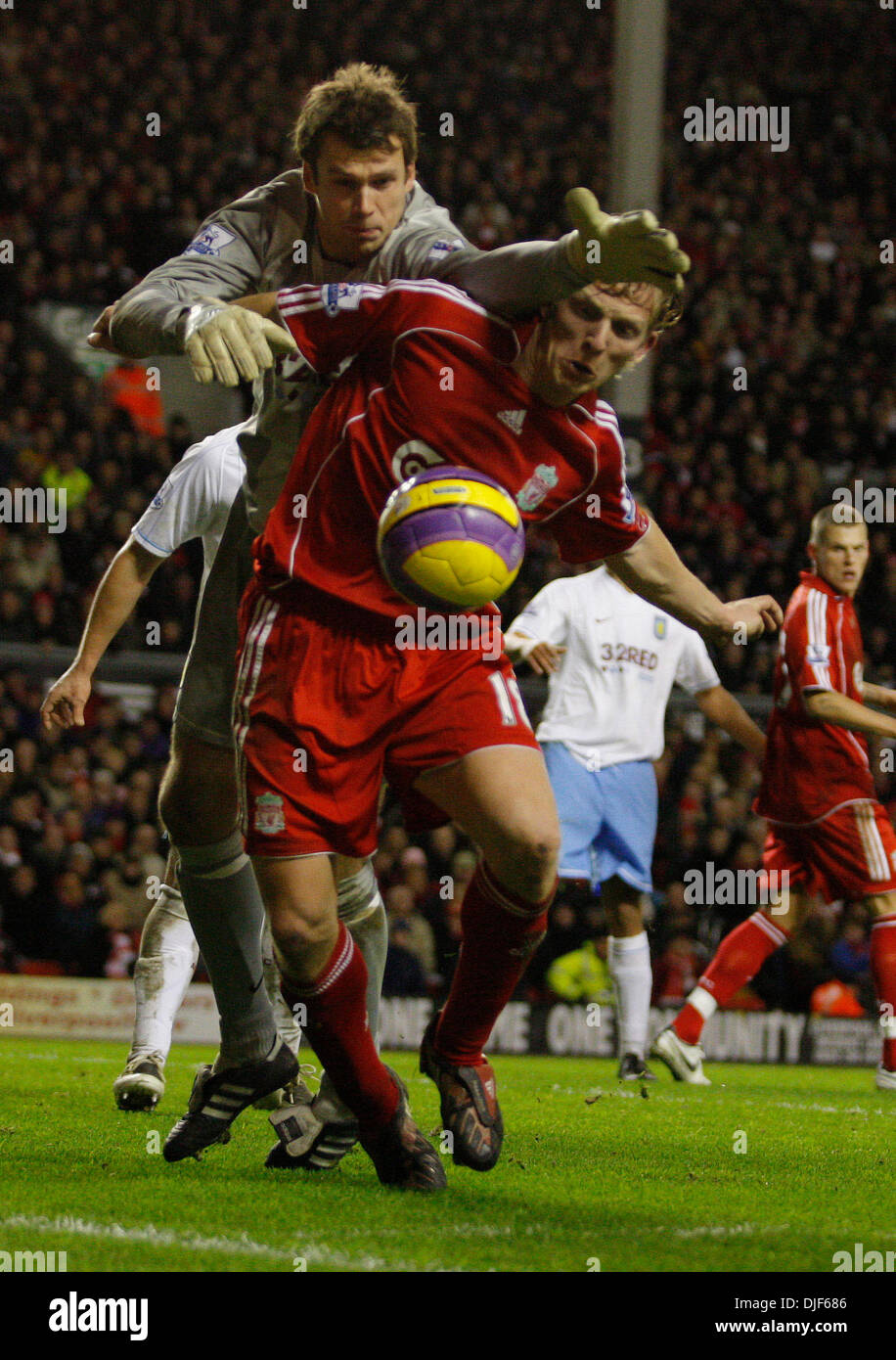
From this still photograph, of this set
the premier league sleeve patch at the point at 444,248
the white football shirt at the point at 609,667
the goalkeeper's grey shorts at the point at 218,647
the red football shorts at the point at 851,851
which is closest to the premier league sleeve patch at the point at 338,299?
the premier league sleeve patch at the point at 444,248

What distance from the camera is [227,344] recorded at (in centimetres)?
318

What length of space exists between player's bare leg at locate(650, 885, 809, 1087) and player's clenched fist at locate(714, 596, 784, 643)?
3.80m

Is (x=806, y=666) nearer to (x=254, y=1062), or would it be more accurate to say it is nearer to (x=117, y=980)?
(x=254, y=1062)

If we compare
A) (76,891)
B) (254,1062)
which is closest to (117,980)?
(76,891)

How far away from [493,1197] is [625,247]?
6.39 ft

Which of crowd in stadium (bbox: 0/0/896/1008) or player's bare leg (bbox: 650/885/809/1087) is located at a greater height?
crowd in stadium (bbox: 0/0/896/1008)

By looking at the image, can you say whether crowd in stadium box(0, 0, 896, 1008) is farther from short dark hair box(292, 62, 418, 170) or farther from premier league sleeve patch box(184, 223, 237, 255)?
short dark hair box(292, 62, 418, 170)

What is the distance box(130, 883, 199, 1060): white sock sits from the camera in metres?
5.50

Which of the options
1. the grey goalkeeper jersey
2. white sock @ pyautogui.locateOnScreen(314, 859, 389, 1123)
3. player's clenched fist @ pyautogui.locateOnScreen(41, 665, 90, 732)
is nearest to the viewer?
the grey goalkeeper jersey

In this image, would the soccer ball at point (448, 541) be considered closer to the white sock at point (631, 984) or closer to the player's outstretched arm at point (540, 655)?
the player's outstretched arm at point (540, 655)

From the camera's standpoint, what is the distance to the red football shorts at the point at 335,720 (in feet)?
11.7

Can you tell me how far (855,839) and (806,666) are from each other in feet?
2.62

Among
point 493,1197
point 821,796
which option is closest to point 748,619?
point 493,1197

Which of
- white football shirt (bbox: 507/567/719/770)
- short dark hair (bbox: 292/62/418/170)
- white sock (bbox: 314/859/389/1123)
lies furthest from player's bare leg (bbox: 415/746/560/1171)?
white football shirt (bbox: 507/567/719/770)
